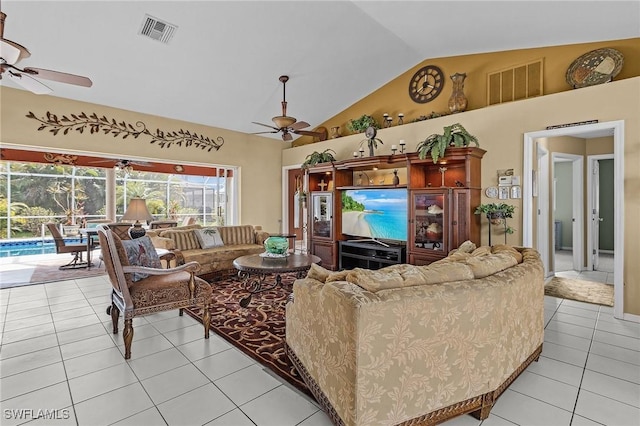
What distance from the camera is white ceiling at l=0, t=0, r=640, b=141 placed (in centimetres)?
355

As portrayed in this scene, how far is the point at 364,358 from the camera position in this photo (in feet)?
4.97

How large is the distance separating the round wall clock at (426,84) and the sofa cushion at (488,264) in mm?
4009

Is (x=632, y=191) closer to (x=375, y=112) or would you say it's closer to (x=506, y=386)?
(x=506, y=386)

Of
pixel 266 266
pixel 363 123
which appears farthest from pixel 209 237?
pixel 363 123

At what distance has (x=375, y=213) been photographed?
5.58 meters

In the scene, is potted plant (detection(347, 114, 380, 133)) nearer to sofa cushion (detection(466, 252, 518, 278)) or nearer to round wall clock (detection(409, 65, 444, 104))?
round wall clock (detection(409, 65, 444, 104))

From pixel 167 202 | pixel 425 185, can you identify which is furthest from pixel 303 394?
pixel 167 202

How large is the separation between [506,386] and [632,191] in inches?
117

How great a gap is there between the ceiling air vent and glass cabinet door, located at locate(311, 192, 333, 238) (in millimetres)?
3536

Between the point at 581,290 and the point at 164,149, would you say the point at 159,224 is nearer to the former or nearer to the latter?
the point at 164,149

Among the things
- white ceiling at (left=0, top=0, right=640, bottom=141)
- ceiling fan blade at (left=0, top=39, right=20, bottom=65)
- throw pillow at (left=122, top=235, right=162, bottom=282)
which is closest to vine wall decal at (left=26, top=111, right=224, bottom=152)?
white ceiling at (left=0, top=0, right=640, bottom=141)

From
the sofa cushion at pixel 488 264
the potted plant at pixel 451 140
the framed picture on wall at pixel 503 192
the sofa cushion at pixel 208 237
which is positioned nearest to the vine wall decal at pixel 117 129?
the sofa cushion at pixel 208 237

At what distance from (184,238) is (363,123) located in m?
3.89

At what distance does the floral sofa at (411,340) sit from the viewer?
5.07ft
